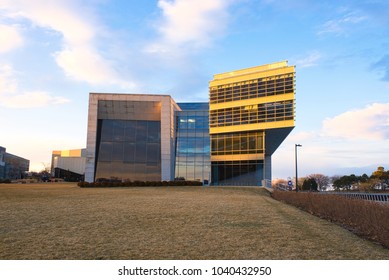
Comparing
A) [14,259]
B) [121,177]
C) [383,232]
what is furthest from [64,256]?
[121,177]

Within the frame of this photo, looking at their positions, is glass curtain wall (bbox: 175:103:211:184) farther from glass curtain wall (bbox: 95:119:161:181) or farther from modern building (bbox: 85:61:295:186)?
glass curtain wall (bbox: 95:119:161:181)

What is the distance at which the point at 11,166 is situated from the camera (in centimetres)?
12912

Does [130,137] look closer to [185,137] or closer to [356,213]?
[185,137]

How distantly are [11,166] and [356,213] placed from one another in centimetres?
13911

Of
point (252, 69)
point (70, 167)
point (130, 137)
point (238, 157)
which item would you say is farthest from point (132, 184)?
point (70, 167)

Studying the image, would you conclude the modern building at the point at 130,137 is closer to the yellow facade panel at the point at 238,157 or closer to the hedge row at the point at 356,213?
the yellow facade panel at the point at 238,157

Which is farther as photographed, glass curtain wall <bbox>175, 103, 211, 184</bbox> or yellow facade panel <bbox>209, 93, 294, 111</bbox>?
glass curtain wall <bbox>175, 103, 211, 184</bbox>

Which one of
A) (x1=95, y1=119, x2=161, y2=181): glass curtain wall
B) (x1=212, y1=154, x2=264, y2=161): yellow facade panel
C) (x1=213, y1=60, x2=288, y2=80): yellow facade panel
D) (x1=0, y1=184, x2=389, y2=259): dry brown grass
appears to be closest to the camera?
(x1=0, y1=184, x2=389, y2=259): dry brown grass

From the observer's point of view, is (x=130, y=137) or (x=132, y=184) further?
(x=130, y=137)

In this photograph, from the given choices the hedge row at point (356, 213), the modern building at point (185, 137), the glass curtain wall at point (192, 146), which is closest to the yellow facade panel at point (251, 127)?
the modern building at point (185, 137)

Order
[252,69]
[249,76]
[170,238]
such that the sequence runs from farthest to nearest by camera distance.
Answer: [252,69] < [249,76] < [170,238]

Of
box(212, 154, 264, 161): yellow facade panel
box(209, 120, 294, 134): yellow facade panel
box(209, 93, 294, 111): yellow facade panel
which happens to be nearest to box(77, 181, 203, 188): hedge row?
box(212, 154, 264, 161): yellow facade panel

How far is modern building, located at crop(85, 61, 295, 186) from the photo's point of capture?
5078 cm

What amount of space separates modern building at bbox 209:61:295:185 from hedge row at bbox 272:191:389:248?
28619 millimetres
